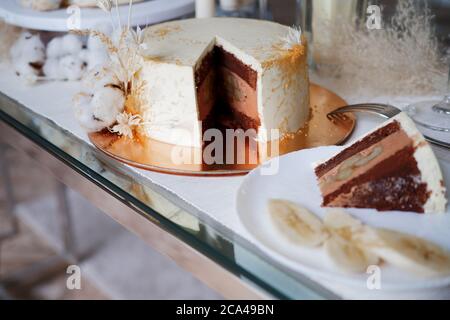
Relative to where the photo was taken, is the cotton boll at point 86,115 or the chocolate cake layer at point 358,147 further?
the cotton boll at point 86,115

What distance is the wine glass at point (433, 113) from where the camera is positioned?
3.11 ft

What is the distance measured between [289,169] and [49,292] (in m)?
1.03

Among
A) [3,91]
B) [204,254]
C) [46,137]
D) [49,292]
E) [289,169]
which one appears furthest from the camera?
[49,292]

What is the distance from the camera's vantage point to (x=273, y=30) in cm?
101

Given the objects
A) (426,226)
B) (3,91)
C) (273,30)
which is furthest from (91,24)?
(426,226)

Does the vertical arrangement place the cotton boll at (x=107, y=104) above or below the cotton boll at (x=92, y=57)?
below

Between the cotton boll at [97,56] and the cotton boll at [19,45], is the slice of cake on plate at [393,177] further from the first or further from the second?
the cotton boll at [19,45]

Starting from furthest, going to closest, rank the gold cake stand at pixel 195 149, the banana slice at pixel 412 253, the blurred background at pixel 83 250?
the blurred background at pixel 83 250 → the gold cake stand at pixel 195 149 → the banana slice at pixel 412 253

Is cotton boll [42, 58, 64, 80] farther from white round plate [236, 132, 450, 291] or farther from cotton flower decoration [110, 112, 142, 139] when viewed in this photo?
white round plate [236, 132, 450, 291]

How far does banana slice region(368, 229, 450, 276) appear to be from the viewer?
0.57m

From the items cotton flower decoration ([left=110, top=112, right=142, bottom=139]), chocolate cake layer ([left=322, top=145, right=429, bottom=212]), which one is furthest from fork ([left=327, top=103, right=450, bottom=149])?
cotton flower decoration ([left=110, top=112, right=142, bottom=139])

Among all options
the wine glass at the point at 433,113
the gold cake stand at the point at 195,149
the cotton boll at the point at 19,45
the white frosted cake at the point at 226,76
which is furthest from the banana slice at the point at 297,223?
the cotton boll at the point at 19,45

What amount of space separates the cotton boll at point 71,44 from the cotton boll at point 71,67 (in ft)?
0.04
